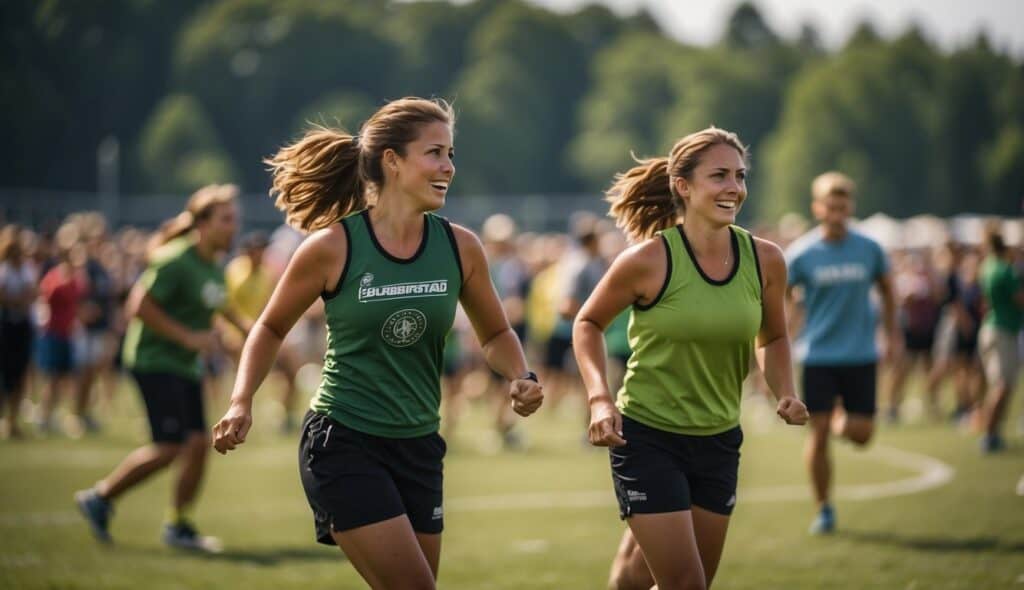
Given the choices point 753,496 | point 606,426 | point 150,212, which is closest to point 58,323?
point 753,496

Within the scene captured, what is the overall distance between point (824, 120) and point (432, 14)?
156 feet

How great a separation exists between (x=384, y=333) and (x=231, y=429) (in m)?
0.70

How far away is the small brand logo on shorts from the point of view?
5898mm

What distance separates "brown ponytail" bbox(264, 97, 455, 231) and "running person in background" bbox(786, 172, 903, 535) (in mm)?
4966

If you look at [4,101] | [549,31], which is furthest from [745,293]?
[549,31]

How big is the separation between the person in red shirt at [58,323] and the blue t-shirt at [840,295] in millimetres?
11087

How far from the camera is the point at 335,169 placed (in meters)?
6.10

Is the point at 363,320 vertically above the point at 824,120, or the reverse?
the point at 824,120

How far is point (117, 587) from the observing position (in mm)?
8562

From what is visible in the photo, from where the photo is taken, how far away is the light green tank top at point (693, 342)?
6004 mm

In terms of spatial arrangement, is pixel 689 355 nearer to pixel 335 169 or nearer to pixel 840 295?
pixel 335 169

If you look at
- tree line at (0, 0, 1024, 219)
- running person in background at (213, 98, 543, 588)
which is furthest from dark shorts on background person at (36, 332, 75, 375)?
tree line at (0, 0, 1024, 219)

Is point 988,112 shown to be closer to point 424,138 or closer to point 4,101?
point 4,101

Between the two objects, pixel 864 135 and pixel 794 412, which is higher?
pixel 864 135
